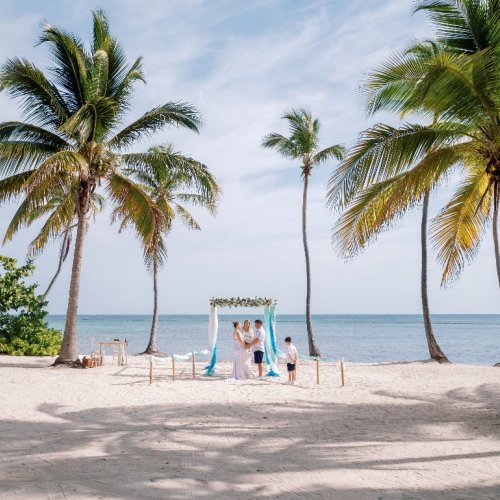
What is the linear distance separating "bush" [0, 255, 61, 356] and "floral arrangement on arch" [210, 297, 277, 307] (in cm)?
804

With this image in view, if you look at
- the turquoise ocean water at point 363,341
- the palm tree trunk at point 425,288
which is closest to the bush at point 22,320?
the turquoise ocean water at point 363,341

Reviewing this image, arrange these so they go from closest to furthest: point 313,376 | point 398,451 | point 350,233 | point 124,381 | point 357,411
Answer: point 398,451
point 357,411
point 350,233
point 124,381
point 313,376

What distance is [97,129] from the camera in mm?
15414

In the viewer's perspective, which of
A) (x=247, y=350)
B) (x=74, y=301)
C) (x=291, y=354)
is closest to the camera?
(x=291, y=354)

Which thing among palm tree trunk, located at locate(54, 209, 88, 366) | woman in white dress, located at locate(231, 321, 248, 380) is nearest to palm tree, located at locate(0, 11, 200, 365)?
palm tree trunk, located at locate(54, 209, 88, 366)

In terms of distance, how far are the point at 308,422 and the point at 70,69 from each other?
12.2 m

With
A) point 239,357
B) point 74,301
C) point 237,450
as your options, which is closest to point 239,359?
point 239,357

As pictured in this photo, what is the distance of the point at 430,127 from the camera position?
9164 millimetres

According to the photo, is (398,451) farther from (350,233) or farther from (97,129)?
(97,129)

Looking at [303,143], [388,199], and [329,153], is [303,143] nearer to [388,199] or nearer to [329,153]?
[329,153]

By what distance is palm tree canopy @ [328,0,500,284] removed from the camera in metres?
7.88

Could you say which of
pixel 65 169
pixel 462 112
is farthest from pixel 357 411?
pixel 65 169

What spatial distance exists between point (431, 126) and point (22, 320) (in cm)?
1669

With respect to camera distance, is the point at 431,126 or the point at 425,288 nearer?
the point at 431,126
